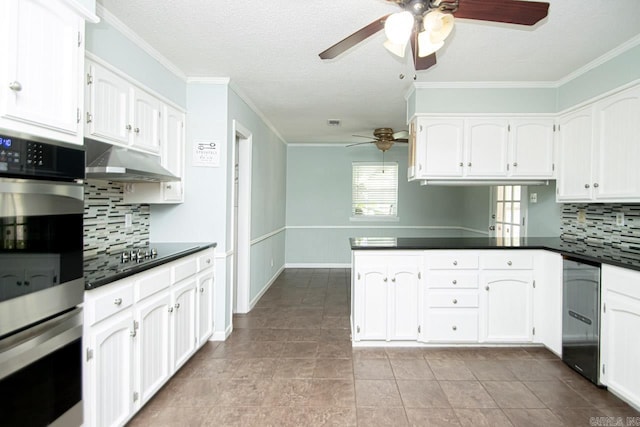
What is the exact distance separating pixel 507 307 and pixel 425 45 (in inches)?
95.2

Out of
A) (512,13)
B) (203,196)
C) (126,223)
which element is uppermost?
(512,13)

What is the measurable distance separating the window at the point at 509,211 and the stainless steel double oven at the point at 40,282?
3991 mm

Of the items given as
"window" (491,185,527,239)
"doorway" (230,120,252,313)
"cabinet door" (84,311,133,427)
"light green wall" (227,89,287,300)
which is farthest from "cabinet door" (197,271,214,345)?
"window" (491,185,527,239)

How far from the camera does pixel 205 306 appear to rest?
2.98 m

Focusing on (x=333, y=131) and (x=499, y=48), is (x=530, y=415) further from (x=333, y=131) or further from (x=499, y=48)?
(x=333, y=131)

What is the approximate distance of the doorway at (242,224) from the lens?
12.9 feet

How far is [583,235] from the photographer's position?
3180 mm

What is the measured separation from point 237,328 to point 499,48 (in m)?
3.49

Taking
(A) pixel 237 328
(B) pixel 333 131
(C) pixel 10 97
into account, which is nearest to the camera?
(C) pixel 10 97

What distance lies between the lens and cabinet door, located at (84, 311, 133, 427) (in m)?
1.62

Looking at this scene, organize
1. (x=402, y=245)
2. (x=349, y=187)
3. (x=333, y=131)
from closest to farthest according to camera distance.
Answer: (x=402, y=245) < (x=333, y=131) < (x=349, y=187)

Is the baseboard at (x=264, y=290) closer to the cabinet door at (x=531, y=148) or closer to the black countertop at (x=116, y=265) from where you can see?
the black countertop at (x=116, y=265)

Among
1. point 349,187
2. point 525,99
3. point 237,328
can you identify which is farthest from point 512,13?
point 349,187

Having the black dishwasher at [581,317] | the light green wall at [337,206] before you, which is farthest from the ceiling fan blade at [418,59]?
the light green wall at [337,206]
